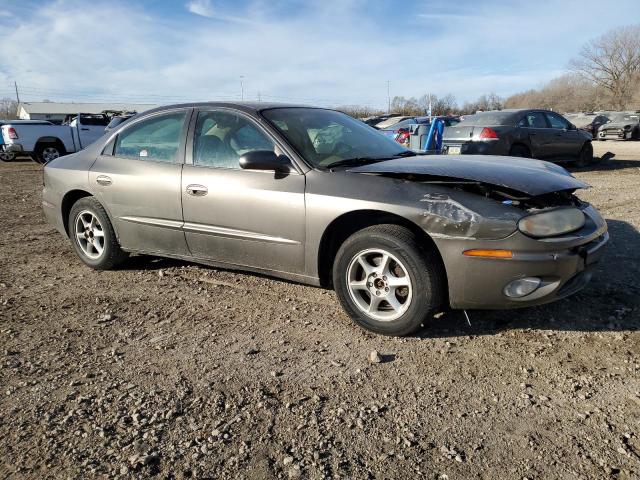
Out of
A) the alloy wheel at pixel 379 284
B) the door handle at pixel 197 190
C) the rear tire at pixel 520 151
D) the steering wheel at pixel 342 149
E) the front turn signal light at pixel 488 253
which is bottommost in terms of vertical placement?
the alloy wheel at pixel 379 284

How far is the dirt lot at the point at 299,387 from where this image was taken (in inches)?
86.4

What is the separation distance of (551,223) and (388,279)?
1023 millimetres

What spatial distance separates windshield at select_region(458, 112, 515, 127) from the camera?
37.2 ft

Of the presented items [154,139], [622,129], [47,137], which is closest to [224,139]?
[154,139]

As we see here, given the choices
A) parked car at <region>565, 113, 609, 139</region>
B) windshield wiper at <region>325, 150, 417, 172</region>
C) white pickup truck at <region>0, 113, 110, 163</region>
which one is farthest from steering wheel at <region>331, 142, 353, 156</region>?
parked car at <region>565, 113, 609, 139</region>

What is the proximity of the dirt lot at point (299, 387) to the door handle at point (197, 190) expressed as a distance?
82 centimetres

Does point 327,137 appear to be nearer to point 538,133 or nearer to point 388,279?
point 388,279

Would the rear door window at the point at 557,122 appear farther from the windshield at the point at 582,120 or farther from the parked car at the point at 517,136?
the windshield at the point at 582,120

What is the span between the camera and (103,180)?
4633 mm

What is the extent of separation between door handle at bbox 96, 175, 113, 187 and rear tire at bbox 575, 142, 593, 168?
11661mm

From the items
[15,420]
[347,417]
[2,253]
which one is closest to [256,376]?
[347,417]

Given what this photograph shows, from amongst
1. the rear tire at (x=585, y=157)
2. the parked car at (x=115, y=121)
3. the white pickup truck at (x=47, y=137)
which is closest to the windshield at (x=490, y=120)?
the rear tire at (x=585, y=157)

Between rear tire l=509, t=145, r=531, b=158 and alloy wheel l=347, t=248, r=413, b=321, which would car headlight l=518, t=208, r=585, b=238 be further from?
rear tire l=509, t=145, r=531, b=158

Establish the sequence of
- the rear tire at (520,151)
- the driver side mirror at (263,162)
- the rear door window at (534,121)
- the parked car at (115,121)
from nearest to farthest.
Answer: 1. the driver side mirror at (263,162)
2. the parked car at (115,121)
3. the rear tire at (520,151)
4. the rear door window at (534,121)
